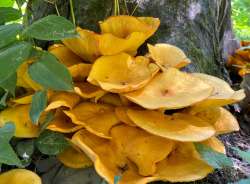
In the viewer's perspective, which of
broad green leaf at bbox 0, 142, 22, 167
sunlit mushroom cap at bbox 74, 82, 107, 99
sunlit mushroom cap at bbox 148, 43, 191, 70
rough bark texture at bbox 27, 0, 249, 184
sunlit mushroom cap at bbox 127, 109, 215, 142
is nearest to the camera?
broad green leaf at bbox 0, 142, 22, 167

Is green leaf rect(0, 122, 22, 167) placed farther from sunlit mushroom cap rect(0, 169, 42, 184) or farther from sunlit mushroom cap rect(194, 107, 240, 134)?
sunlit mushroom cap rect(194, 107, 240, 134)

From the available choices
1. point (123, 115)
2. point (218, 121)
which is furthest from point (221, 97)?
point (123, 115)

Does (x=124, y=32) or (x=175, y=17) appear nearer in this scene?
(x=124, y=32)

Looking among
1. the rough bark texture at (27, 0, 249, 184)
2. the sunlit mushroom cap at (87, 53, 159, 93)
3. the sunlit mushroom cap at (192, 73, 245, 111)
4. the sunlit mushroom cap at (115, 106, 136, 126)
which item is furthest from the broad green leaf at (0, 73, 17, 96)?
the sunlit mushroom cap at (192, 73, 245, 111)

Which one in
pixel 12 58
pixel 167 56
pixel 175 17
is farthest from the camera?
pixel 175 17

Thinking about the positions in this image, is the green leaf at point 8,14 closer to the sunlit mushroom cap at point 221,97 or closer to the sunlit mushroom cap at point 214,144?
the sunlit mushroom cap at point 221,97

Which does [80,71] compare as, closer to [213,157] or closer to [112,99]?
[112,99]

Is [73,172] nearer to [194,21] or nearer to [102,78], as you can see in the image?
[102,78]
